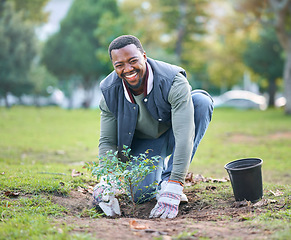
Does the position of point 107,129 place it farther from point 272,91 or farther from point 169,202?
point 272,91

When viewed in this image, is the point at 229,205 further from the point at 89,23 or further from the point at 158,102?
the point at 89,23

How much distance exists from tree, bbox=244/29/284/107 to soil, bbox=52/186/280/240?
26.0 meters

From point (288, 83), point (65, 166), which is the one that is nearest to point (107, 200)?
point (65, 166)

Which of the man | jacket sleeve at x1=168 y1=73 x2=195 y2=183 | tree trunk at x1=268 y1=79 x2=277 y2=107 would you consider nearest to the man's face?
the man

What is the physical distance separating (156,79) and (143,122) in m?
0.56

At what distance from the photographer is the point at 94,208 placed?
4023 mm

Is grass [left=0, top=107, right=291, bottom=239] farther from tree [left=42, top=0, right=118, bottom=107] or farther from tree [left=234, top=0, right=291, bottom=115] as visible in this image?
tree [left=42, top=0, right=118, bottom=107]

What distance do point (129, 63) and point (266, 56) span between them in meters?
26.8

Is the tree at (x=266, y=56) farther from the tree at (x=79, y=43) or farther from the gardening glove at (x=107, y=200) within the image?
the gardening glove at (x=107, y=200)

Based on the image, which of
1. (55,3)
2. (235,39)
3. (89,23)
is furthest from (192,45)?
(55,3)

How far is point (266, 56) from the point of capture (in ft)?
94.8

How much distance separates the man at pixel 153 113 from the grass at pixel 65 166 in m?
0.62

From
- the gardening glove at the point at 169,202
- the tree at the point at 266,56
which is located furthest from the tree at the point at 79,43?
the gardening glove at the point at 169,202

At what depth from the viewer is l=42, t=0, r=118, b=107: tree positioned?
31297 millimetres
